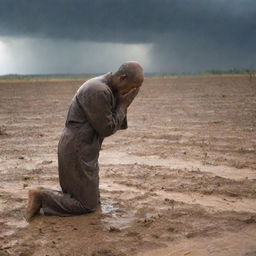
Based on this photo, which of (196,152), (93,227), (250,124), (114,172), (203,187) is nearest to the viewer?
(93,227)

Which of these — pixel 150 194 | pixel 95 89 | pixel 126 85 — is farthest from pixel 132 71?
pixel 150 194

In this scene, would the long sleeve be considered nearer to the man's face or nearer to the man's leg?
the man's face

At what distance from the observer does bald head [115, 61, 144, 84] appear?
16.6 feet

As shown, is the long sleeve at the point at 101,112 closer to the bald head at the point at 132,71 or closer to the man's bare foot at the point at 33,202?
the bald head at the point at 132,71

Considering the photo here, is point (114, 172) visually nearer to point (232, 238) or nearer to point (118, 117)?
point (118, 117)

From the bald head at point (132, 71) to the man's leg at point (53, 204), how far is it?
148 centimetres

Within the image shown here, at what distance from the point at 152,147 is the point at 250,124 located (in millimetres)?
3903

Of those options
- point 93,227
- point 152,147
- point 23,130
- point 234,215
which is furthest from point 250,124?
point 93,227

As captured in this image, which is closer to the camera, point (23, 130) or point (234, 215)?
point (234, 215)

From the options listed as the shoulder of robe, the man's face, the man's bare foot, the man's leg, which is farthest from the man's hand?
the man's bare foot

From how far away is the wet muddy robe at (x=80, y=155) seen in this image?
204 inches

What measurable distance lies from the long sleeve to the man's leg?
2.79 feet

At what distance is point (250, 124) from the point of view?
12453 millimetres

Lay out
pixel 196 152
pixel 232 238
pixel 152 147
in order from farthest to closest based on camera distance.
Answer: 1. pixel 152 147
2. pixel 196 152
3. pixel 232 238
